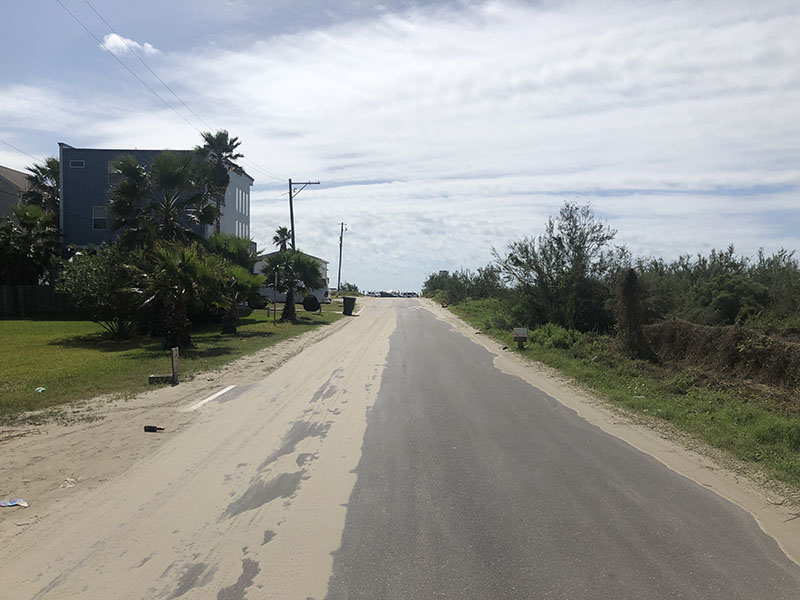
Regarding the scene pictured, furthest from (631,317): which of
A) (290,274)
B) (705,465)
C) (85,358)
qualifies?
(290,274)

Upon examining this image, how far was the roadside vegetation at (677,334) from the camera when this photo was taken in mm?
9938

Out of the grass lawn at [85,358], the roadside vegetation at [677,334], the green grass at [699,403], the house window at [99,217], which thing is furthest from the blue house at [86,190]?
the green grass at [699,403]

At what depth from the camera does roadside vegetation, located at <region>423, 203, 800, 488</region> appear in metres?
9.94

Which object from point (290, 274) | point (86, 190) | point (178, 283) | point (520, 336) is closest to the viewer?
point (178, 283)

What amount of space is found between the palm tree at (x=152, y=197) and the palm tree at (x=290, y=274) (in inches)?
319

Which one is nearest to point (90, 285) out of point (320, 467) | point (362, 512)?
point (320, 467)

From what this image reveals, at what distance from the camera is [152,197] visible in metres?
28.5

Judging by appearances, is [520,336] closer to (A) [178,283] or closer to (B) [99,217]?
(A) [178,283]

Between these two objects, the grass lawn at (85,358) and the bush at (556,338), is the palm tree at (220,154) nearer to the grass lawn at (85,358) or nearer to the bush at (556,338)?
the grass lawn at (85,358)

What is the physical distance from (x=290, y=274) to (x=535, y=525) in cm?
3174

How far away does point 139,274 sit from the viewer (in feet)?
69.0

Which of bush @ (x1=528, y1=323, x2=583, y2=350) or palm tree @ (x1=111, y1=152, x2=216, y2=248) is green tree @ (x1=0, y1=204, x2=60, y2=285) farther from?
bush @ (x1=528, y1=323, x2=583, y2=350)

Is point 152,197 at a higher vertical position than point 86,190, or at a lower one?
lower

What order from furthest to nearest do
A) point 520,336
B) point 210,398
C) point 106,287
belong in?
point 106,287 → point 520,336 → point 210,398
